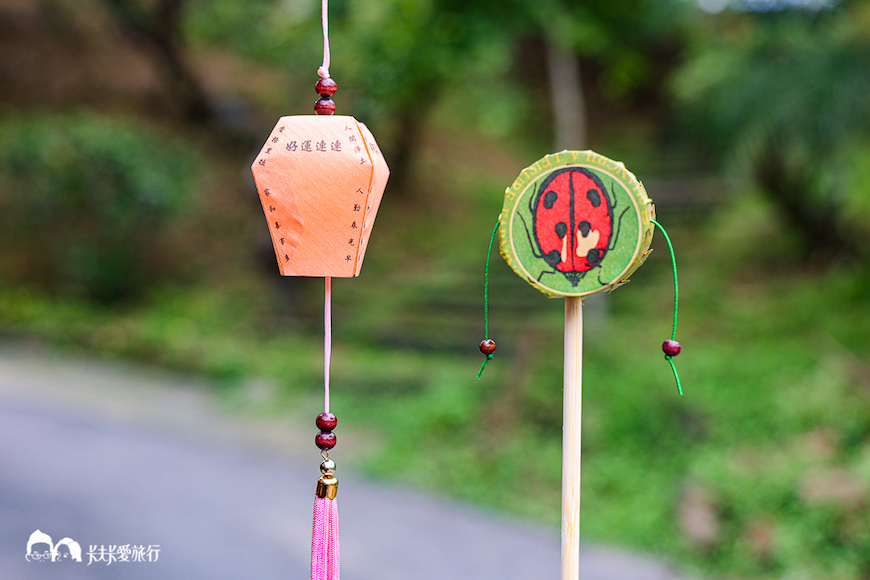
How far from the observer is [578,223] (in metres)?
1.10

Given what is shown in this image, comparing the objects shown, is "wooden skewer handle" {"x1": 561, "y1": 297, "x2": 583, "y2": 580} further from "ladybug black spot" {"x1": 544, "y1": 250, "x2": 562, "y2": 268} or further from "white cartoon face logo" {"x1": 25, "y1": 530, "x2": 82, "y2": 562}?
"white cartoon face logo" {"x1": 25, "y1": 530, "x2": 82, "y2": 562}

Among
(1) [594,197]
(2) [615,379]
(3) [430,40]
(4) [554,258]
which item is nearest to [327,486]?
(4) [554,258]

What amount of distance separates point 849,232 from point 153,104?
7652mm

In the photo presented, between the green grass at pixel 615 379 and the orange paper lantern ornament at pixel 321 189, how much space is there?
249 cm

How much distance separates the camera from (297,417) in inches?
183

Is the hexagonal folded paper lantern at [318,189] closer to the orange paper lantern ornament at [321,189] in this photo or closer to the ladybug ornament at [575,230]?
the orange paper lantern ornament at [321,189]

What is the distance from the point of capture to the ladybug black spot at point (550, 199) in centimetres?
111

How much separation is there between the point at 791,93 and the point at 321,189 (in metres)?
3.92

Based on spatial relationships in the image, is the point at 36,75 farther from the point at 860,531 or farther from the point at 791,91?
the point at 860,531

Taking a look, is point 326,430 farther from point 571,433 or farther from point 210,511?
point 210,511

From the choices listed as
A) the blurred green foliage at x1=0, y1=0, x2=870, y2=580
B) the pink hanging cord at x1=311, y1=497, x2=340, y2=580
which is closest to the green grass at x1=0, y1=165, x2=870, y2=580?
the blurred green foliage at x1=0, y1=0, x2=870, y2=580

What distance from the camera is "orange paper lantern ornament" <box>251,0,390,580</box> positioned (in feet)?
3.80

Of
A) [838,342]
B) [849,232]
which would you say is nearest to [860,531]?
[838,342]

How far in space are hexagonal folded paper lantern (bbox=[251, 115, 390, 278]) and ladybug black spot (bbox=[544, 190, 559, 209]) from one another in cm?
30
